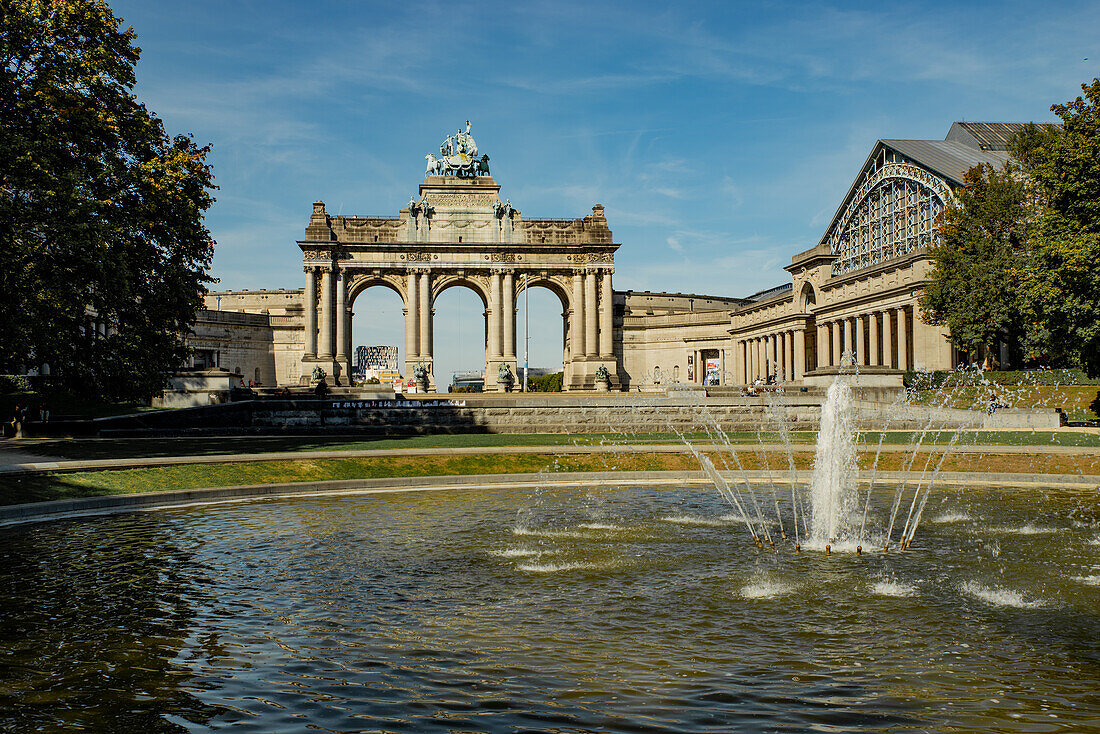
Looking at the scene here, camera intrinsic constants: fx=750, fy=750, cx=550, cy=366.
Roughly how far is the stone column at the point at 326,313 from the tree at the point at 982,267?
189 ft

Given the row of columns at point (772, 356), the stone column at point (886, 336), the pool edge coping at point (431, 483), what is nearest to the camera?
the pool edge coping at point (431, 483)

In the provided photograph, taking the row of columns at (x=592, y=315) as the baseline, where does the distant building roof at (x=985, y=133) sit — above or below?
above

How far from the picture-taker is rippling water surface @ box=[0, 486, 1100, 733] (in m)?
6.36

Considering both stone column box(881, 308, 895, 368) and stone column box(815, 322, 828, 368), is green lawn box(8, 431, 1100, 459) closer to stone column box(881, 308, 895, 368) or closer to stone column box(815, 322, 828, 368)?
stone column box(881, 308, 895, 368)

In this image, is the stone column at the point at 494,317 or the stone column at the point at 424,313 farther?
the stone column at the point at 494,317

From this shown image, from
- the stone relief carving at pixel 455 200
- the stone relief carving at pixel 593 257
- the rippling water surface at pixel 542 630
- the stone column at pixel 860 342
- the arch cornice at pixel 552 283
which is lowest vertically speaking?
the rippling water surface at pixel 542 630

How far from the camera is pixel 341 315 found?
81.9 meters

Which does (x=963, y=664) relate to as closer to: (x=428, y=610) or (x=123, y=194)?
(x=428, y=610)

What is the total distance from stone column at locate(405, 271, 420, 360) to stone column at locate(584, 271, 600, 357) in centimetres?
1880

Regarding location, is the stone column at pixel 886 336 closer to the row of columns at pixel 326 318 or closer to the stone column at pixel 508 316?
the stone column at pixel 508 316

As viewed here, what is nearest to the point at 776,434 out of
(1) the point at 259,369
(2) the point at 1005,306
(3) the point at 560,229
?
(2) the point at 1005,306

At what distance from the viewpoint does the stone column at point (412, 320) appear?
3246 inches

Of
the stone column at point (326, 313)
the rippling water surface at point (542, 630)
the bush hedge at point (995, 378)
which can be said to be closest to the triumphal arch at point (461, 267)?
the stone column at point (326, 313)

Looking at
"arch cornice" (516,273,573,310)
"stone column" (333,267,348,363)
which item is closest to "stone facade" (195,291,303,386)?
"stone column" (333,267,348,363)
